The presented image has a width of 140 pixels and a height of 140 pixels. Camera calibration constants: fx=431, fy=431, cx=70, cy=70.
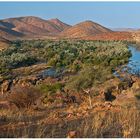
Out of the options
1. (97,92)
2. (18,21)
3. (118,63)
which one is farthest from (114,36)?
(18,21)

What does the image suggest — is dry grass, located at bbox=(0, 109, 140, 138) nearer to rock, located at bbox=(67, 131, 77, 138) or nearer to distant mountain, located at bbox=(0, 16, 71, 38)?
rock, located at bbox=(67, 131, 77, 138)

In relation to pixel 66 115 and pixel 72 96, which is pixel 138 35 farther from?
pixel 66 115

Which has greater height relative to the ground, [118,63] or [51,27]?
[51,27]

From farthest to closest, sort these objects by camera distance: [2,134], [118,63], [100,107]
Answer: [118,63] < [100,107] < [2,134]

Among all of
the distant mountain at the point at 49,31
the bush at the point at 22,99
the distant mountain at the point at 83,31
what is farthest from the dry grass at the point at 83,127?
the distant mountain at the point at 83,31

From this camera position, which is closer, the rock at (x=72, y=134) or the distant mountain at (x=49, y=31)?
the rock at (x=72, y=134)

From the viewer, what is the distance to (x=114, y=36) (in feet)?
313

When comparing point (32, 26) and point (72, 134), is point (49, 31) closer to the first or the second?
point (32, 26)

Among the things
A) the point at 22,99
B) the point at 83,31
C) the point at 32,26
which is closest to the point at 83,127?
the point at 22,99

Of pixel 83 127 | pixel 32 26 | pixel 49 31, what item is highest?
pixel 32 26

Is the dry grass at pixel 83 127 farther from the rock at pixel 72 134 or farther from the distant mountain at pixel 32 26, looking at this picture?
the distant mountain at pixel 32 26

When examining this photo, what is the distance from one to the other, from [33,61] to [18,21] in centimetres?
15458

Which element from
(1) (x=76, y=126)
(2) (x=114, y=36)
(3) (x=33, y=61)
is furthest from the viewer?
(2) (x=114, y=36)

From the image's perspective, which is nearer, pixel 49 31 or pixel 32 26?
pixel 32 26
